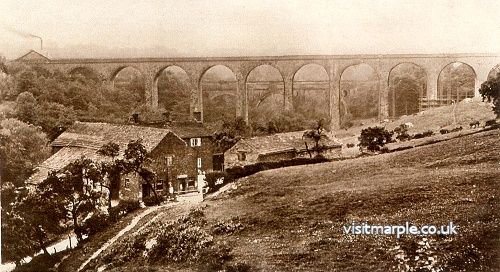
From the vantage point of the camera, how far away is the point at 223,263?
28.6 feet

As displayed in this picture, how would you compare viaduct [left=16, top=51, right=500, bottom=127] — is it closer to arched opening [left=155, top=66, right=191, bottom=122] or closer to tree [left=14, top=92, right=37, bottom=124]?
arched opening [left=155, top=66, right=191, bottom=122]

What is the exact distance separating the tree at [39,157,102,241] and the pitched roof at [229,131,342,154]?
3.28 metres

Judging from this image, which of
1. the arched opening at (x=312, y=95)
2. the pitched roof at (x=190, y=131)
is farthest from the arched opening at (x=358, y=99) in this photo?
the pitched roof at (x=190, y=131)

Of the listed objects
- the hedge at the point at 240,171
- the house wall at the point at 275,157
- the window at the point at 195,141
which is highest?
the window at the point at 195,141

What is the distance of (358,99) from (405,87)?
10.2ft

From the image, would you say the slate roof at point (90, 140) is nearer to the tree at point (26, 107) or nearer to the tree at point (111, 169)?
the tree at point (111, 169)

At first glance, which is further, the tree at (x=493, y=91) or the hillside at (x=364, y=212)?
the tree at (x=493, y=91)

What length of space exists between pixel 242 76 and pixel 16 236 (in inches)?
732

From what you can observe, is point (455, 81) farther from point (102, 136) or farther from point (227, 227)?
point (227, 227)

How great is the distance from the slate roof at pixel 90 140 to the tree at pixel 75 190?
385 mm

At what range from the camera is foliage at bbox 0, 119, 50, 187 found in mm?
10539

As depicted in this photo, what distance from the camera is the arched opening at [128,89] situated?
16.6 metres

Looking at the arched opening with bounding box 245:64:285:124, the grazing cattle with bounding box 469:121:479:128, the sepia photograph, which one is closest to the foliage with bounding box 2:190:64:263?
the sepia photograph

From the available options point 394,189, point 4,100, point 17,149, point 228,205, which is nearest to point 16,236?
point 17,149
